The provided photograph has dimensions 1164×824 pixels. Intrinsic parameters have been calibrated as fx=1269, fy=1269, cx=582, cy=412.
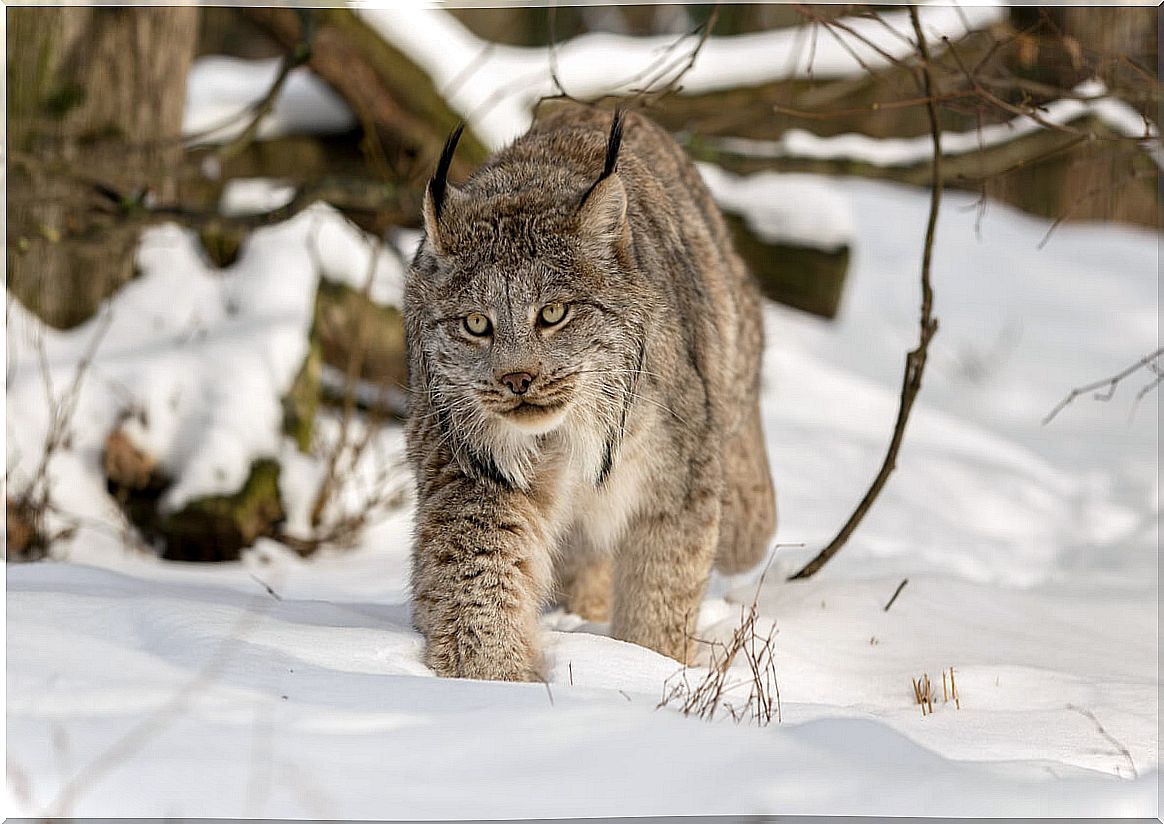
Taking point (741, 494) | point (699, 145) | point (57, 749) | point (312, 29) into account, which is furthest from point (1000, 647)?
point (699, 145)

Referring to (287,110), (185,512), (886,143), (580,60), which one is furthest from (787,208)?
(185,512)

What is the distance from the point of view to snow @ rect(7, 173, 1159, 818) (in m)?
2.21

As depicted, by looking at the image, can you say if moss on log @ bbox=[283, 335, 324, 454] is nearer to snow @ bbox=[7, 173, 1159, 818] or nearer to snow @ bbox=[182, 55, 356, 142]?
snow @ bbox=[7, 173, 1159, 818]

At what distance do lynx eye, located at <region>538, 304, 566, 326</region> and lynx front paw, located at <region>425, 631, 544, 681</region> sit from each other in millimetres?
859

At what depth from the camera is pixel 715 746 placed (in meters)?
2.35

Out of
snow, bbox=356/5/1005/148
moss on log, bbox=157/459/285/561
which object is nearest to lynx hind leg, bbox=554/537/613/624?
moss on log, bbox=157/459/285/561

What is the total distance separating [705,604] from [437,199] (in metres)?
1.91

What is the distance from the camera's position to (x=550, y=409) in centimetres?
333

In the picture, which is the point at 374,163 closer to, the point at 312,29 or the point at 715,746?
the point at 312,29

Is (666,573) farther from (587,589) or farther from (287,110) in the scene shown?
(287,110)

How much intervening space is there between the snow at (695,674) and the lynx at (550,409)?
0.22 metres

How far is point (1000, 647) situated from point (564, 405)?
6.19 ft

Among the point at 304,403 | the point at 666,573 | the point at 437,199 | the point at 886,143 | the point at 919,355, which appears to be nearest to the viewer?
the point at 437,199

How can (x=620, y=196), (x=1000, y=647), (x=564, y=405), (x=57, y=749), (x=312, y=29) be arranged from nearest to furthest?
(x=57, y=749)
(x=564, y=405)
(x=620, y=196)
(x=1000, y=647)
(x=312, y=29)
